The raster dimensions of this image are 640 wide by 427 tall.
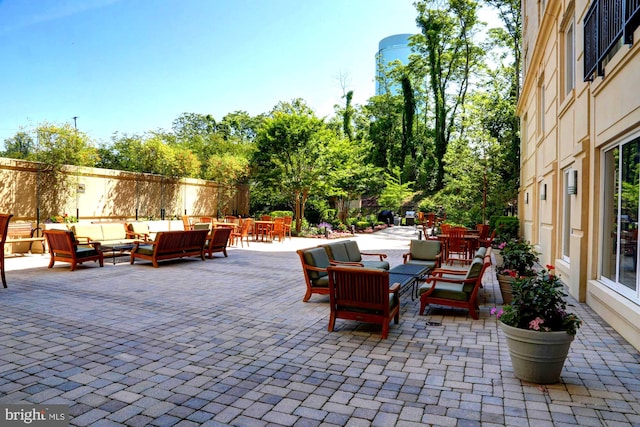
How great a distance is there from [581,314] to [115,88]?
3157 cm

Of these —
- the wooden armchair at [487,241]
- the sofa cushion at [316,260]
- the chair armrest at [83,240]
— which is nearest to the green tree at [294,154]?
the wooden armchair at [487,241]

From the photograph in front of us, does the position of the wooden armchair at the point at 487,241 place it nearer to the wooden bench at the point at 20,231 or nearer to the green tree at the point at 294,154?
the green tree at the point at 294,154

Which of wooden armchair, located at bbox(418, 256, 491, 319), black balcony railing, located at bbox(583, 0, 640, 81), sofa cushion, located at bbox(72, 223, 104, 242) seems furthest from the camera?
sofa cushion, located at bbox(72, 223, 104, 242)

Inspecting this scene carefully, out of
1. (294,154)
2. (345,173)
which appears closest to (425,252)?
(294,154)

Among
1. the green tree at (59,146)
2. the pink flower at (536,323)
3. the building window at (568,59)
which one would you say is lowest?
the pink flower at (536,323)

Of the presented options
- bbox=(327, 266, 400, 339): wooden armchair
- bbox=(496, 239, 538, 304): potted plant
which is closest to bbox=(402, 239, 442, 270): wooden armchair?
bbox=(496, 239, 538, 304): potted plant

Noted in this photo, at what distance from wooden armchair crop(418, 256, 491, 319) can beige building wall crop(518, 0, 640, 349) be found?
1.54 meters

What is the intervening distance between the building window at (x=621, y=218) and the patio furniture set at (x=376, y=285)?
60.0 inches

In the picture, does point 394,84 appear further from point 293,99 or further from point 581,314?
point 581,314

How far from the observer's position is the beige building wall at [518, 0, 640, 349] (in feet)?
15.2

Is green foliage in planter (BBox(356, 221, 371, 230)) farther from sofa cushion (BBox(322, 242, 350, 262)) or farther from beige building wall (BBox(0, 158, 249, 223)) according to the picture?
sofa cushion (BBox(322, 242, 350, 262))

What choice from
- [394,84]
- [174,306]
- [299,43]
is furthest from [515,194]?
[394,84]

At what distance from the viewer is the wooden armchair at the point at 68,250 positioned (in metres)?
9.04

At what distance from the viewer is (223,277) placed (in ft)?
28.2
